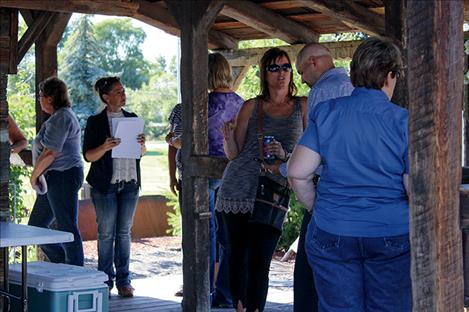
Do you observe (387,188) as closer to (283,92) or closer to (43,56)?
(283,92)

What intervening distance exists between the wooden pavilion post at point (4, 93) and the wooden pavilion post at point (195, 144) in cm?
130

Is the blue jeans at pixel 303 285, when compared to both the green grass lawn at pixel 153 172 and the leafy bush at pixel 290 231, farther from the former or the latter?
the green grass lawn at pixel 153 172

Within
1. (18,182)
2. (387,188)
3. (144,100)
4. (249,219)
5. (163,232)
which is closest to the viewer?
(387,188)

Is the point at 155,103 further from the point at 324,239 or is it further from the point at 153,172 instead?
the point at 324,239

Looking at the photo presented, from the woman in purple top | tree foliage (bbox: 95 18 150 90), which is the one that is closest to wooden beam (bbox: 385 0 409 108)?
the woman in purple top

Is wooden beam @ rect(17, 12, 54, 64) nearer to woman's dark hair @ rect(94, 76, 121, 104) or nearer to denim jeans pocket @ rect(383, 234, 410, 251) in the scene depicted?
woman's dark hair @ rect(94, 76, 121, 104)

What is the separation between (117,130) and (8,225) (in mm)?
1939

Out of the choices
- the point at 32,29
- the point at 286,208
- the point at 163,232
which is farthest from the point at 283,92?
the point at 163,232

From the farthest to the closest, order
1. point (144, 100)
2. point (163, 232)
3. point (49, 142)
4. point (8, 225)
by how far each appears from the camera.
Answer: point (144, 100), point (163, 232), point (49, 142), point (8, 225)

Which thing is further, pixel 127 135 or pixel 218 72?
pixel 127 135

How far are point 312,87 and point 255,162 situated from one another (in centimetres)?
77

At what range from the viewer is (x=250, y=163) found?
5582 mm

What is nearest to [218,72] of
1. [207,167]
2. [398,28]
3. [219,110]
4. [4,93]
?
[219,110]

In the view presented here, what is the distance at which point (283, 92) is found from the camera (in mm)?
5543
